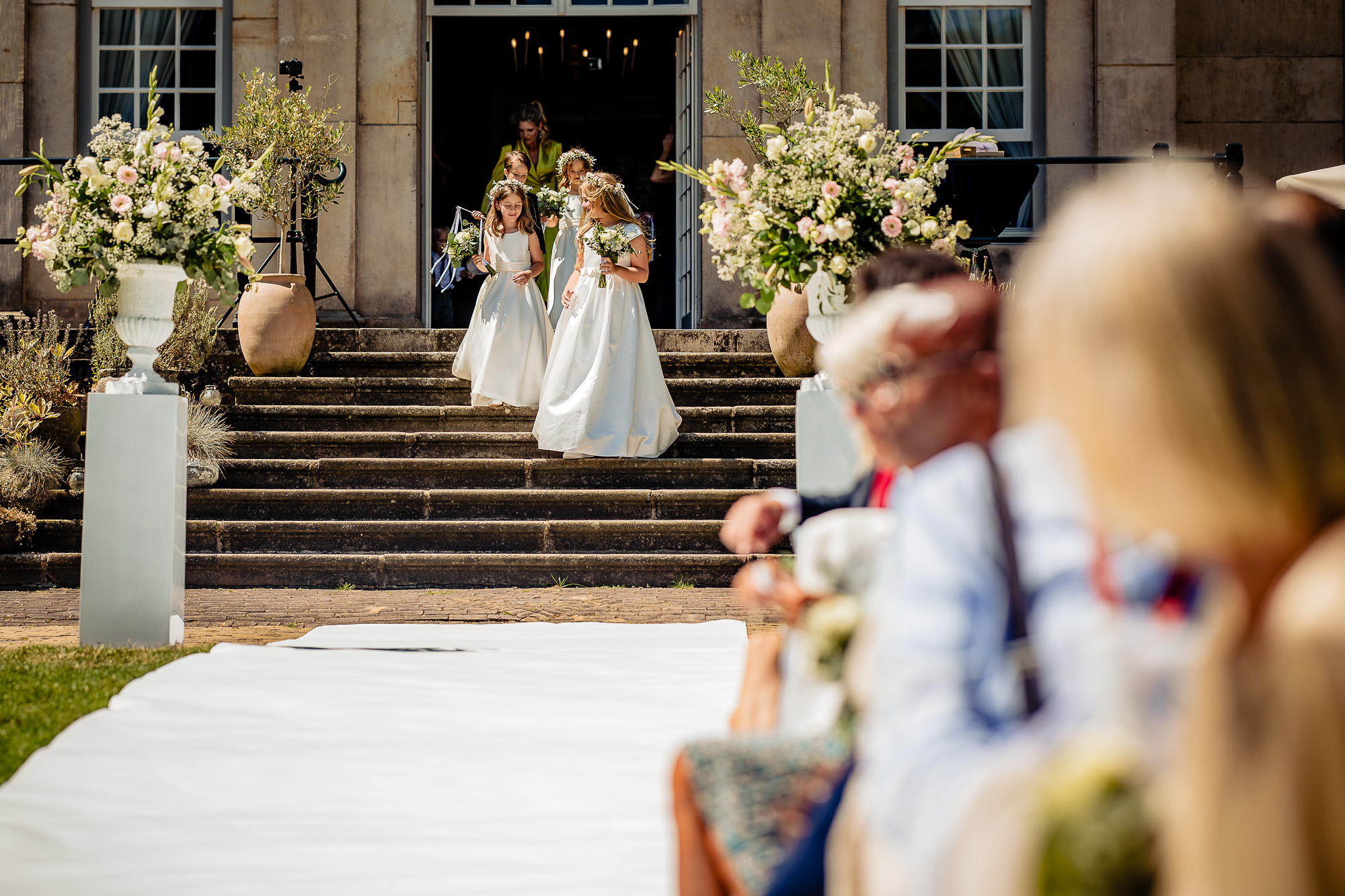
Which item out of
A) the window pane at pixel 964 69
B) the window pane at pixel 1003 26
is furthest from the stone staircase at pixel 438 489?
the window pane at pixel 1003 26

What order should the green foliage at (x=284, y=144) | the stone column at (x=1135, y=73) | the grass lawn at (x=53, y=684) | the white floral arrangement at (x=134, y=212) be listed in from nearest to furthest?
the grass lawn at (x=53, y=684), the white floral arrangement at (x=134, y=212), the green foliage at (x=284, y=144), the stone column at (x=1135, y=73)

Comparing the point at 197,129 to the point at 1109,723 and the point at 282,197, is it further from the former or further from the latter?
the point at 1109,723

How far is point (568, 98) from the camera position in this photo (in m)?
15.0

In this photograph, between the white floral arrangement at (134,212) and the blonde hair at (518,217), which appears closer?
the white floral arrangement at (134,212)

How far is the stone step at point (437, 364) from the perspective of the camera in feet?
31.0

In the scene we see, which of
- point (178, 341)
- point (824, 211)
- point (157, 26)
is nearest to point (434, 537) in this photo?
point (178, 341)

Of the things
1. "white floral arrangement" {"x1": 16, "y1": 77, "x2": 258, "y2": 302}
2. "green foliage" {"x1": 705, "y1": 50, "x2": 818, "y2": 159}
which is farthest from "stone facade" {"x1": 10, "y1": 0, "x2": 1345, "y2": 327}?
"white floral arrangement" {"x1": 16, "y1": 77, "x2": 258, "y2": 302}

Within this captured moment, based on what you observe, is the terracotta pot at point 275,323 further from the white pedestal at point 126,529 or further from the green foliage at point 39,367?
the white pedestal at point 126,529

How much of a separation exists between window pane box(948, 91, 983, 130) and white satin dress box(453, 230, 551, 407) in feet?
15.6

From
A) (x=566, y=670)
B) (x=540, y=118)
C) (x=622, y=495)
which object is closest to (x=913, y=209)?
(x=566, y=670)

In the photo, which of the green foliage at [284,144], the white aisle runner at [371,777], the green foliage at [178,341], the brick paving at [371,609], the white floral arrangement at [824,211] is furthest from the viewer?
the green foliage at [284,144]

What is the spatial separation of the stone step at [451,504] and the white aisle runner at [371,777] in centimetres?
291

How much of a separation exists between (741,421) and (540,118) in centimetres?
393

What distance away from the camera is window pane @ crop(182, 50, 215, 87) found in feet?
38.4
